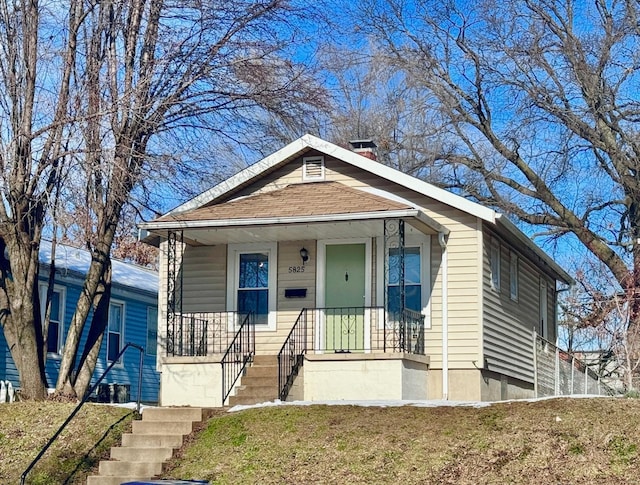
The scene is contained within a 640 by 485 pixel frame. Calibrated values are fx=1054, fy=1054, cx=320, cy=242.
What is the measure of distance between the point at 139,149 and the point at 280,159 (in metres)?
2.92

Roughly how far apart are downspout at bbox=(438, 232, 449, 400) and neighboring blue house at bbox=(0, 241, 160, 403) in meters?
9.22

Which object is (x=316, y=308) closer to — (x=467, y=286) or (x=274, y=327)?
(x=274, y=327)

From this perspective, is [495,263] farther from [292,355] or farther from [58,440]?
[58,440]

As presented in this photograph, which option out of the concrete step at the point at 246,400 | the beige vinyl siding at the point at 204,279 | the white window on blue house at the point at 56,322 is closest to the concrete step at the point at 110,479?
the concrete step at the point at 246,400

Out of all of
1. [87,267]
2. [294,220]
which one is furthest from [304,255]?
[87,267]

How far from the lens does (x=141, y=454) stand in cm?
1451

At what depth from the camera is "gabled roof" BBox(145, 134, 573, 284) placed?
18.6 m

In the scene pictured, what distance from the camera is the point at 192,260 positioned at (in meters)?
20.4

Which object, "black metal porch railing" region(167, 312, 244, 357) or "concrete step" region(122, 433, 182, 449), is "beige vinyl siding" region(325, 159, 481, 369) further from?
"concrete step" region(122, 433, 182, 449)

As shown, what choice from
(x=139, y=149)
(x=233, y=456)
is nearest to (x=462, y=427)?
(x=233, y=456)

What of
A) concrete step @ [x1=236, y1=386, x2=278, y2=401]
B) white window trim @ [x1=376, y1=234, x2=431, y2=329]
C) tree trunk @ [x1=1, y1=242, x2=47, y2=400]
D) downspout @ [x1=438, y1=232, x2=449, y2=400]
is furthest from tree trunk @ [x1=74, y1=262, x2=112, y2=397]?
downspout @ [x1=438, y1=232, x2=449, y2=400]

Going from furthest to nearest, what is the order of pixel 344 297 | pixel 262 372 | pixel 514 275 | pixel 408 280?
pixel 514 275
pixel 344 297
pixel 408 280
pixel 262 372

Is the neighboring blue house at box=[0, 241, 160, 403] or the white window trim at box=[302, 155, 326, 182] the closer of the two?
the white window trim at box=[302, 155, 326, 182]

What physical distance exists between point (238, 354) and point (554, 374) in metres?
9.12
